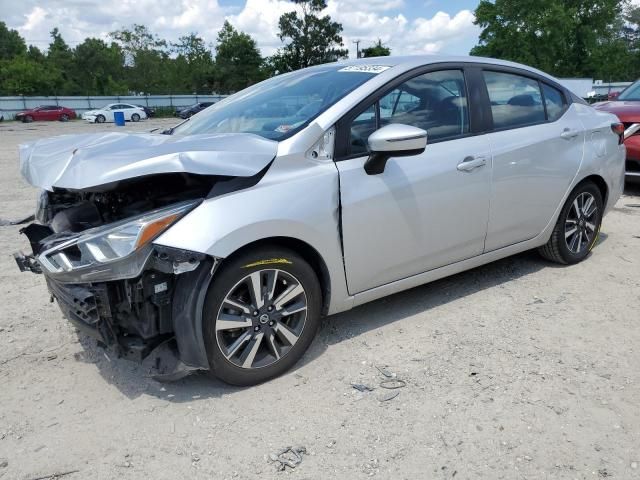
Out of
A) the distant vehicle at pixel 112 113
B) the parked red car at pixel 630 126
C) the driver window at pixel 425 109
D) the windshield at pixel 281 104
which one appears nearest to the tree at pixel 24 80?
the distant vehicle at pixel 112 113

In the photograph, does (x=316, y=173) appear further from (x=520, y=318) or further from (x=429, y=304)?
(x=520, y=318)

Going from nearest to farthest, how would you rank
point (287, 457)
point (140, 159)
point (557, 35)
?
point (287, 457) → point (140, 159) → point (557, 35)

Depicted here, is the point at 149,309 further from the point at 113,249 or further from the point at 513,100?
the point at 513,100

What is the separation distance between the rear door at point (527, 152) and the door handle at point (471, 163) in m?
0.13

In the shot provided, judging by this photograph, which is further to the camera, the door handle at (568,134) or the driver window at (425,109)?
the door handle at (568,134)

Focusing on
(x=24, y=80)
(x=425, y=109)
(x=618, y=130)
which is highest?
(x=24, y=80)

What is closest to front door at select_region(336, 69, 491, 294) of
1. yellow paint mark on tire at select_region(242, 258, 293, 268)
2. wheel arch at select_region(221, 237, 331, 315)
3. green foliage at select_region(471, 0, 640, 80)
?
wheel arch at select_region(221, 237, 331, 315)

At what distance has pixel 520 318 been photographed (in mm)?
3791

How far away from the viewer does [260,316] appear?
2.93 m

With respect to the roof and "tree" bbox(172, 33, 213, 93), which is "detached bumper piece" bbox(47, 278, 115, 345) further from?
"tree" bbox(172, 33, 213, 93)

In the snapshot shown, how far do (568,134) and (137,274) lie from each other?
11.5ft

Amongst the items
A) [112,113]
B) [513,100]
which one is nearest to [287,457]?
[513,100]

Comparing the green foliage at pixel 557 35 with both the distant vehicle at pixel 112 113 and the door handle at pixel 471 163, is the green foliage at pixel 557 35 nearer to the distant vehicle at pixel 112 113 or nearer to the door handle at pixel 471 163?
the distant vehicle at pixel 112 113

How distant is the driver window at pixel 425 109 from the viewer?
3256mm
